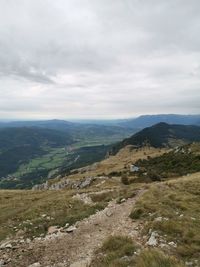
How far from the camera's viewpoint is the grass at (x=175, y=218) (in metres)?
15.1

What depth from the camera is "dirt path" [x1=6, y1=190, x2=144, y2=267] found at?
49.2 feet

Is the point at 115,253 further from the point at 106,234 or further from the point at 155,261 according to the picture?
the point at 106,234

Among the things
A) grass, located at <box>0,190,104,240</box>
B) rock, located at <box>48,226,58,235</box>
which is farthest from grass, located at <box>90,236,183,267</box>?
grass, located at <box>0,190,104,240</box>

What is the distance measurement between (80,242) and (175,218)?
20.4 feet

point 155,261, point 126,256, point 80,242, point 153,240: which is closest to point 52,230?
point 80,242

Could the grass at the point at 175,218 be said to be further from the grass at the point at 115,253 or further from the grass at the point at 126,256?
the grass at the point at 115,253

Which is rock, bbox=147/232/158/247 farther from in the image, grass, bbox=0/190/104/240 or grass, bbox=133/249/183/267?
grass, bbox=0/190/104/240

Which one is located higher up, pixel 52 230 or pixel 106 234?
pixel 106 234

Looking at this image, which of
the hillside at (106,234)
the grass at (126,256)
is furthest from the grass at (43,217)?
the grass at (126,256)

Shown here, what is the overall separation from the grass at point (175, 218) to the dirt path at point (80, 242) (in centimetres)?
120

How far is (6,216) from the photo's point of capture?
2589 centimetres

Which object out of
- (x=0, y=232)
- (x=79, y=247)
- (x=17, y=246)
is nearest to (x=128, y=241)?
(x=79, y=247)

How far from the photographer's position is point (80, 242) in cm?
1725

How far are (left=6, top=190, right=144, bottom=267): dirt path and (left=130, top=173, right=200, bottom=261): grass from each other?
3.94 feet
